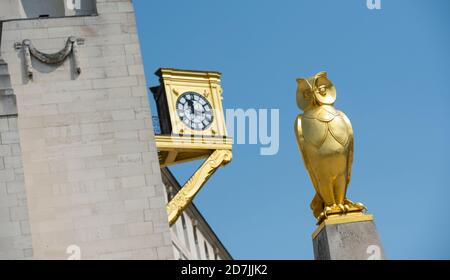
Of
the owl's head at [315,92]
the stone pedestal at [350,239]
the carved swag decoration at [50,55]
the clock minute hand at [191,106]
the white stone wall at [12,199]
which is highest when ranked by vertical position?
the carved swag decoration at [50,55]

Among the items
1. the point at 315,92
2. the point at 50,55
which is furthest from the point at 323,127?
the point at 50,55

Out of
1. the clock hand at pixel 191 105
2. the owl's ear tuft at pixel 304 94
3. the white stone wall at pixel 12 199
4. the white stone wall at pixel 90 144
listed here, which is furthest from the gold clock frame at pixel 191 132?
the white stone wall at pixel 12 199

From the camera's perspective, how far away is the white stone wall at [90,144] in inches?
1339

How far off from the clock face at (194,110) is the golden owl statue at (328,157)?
368cm

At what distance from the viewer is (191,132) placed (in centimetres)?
3750

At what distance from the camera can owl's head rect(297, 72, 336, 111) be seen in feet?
113

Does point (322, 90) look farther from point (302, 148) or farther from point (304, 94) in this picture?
point (302, 148)

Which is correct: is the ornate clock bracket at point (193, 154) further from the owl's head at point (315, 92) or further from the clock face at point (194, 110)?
the owl's head at point (315, 92)

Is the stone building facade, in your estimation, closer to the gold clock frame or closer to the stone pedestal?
the gold clock frame

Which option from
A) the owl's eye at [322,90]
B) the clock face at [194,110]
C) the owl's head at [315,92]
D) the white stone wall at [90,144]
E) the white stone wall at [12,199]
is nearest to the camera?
the white stone wall at [12,199]

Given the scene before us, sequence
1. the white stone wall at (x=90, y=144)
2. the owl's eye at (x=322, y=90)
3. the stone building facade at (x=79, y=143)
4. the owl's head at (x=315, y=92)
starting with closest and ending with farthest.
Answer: the stone building facade at (x=79, y=143) → the white stone wall at (x=90, y=144) → the owl's head at (x=315, y=92) → the owl's eye at (x=322, y=90)
